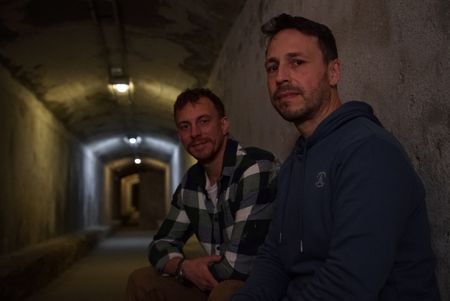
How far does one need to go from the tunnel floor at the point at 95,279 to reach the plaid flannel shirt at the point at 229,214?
288 cm

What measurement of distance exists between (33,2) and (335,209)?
4332mm

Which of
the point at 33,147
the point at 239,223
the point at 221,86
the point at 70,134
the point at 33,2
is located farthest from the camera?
the point at 70,134

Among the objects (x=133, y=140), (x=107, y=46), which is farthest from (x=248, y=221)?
(x=133, y=140)

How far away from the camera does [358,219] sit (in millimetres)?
1438

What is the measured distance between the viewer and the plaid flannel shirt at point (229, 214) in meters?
2.38

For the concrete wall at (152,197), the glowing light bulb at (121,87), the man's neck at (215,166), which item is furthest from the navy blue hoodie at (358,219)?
the concrete wall at (152,197)

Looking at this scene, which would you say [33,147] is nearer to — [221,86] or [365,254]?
[221,86]

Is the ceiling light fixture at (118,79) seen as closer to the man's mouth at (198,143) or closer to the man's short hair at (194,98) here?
the man's short hair at (194,98)

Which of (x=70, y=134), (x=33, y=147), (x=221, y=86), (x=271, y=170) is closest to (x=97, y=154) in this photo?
(x=70, y=134)

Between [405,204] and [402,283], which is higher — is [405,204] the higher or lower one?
the higher one

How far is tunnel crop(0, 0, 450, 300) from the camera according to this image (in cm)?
187

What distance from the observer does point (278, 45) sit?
1.93m

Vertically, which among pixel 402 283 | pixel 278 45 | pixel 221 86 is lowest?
pixel 402 283

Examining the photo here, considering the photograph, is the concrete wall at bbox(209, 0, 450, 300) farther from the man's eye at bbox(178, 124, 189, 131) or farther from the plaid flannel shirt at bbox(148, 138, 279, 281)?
the man's eye at bbox(178, 124, 189, 131)
